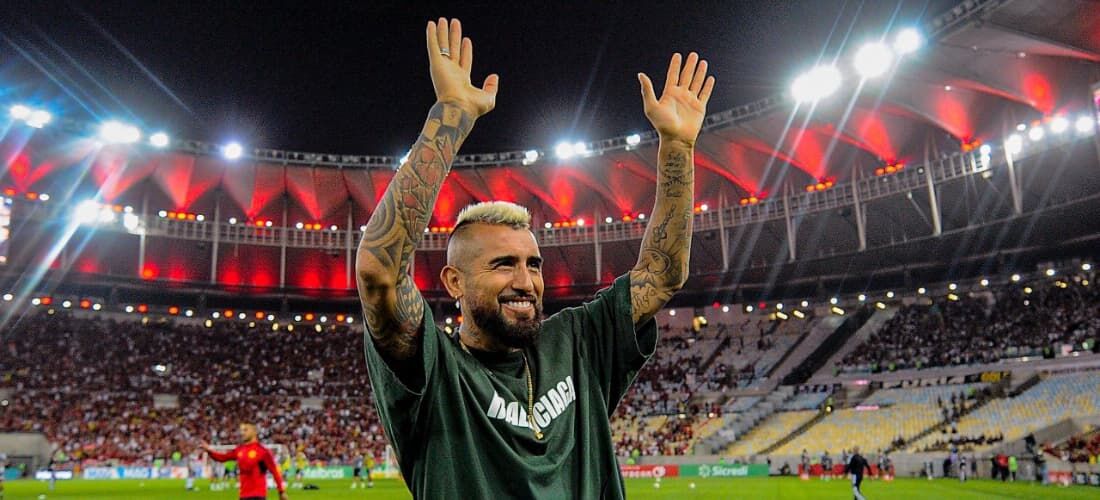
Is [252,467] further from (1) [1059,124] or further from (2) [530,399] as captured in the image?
(1) [1059,124]

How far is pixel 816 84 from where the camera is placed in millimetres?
40219

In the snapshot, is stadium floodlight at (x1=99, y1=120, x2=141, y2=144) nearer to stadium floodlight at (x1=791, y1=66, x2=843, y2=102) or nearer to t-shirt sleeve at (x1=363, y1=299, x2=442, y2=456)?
stadium floodlight at (x1=791, y1=66, x2=843, y2=102)

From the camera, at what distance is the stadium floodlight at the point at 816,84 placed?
130 feet

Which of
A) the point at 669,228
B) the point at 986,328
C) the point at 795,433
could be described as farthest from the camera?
the point at 986,328

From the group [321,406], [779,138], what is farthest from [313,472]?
[779,138]

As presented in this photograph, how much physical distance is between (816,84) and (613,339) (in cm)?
4007

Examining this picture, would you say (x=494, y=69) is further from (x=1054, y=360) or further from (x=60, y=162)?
(x=1054, y=360)

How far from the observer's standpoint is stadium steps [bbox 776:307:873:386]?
48000 millimetres

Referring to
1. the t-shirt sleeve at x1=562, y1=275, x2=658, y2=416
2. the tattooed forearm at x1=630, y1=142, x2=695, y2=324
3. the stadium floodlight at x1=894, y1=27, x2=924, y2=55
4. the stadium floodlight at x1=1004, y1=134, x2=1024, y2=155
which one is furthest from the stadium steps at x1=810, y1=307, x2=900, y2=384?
the t-shirt sleeve at x1=562, y1=275, x2=658, y2=416

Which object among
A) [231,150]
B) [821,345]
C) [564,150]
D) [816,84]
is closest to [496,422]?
[816,84]

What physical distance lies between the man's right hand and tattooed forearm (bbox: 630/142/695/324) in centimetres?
89

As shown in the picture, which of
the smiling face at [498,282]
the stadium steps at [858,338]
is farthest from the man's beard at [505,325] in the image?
the stadium steps at [858,338]

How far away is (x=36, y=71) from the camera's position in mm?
39906

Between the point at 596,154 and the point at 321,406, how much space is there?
2187 cm
